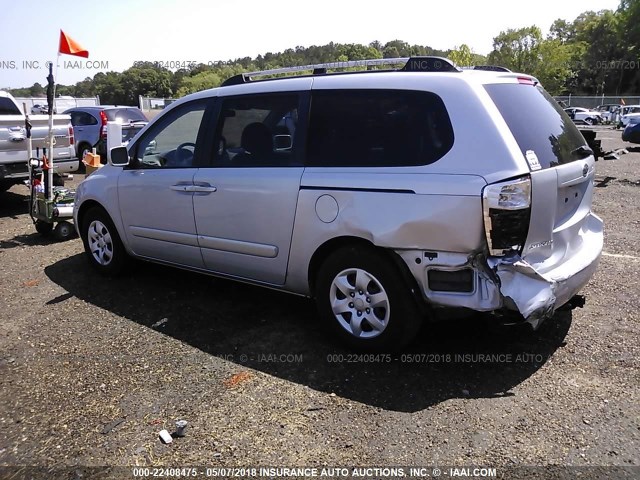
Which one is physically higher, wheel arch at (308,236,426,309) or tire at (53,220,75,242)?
wheel arch at (308,236,426,309)

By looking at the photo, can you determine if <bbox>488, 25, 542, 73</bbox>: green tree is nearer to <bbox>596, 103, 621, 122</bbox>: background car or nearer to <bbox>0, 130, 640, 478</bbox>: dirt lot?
<bbox>596, 103, 621, 122</bbox>: background car

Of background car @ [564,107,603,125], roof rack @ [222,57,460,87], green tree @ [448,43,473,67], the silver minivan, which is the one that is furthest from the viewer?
green tree @ [448,43,473,67]

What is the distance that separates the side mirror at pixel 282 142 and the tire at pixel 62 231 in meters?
4.55

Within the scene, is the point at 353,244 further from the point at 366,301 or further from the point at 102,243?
the point at 102,243

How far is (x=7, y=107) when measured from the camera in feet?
33.3

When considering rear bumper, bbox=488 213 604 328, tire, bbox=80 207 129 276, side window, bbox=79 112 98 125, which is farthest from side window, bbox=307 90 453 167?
side window, bbox=79 112 98 125

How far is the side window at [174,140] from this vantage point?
15.5 feet

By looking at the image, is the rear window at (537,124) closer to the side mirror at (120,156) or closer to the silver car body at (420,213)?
the silver car body at (420,213)

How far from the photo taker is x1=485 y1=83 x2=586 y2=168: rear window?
3320 mm

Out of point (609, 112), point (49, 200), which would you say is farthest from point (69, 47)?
point (609, 112)

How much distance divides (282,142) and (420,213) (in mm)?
1331

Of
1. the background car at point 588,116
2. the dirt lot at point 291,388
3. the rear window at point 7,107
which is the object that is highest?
the background car at point 588,116

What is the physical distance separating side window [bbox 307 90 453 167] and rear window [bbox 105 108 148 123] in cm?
1210

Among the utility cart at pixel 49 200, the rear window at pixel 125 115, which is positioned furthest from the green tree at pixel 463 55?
the utility cart at pixel 49 200
